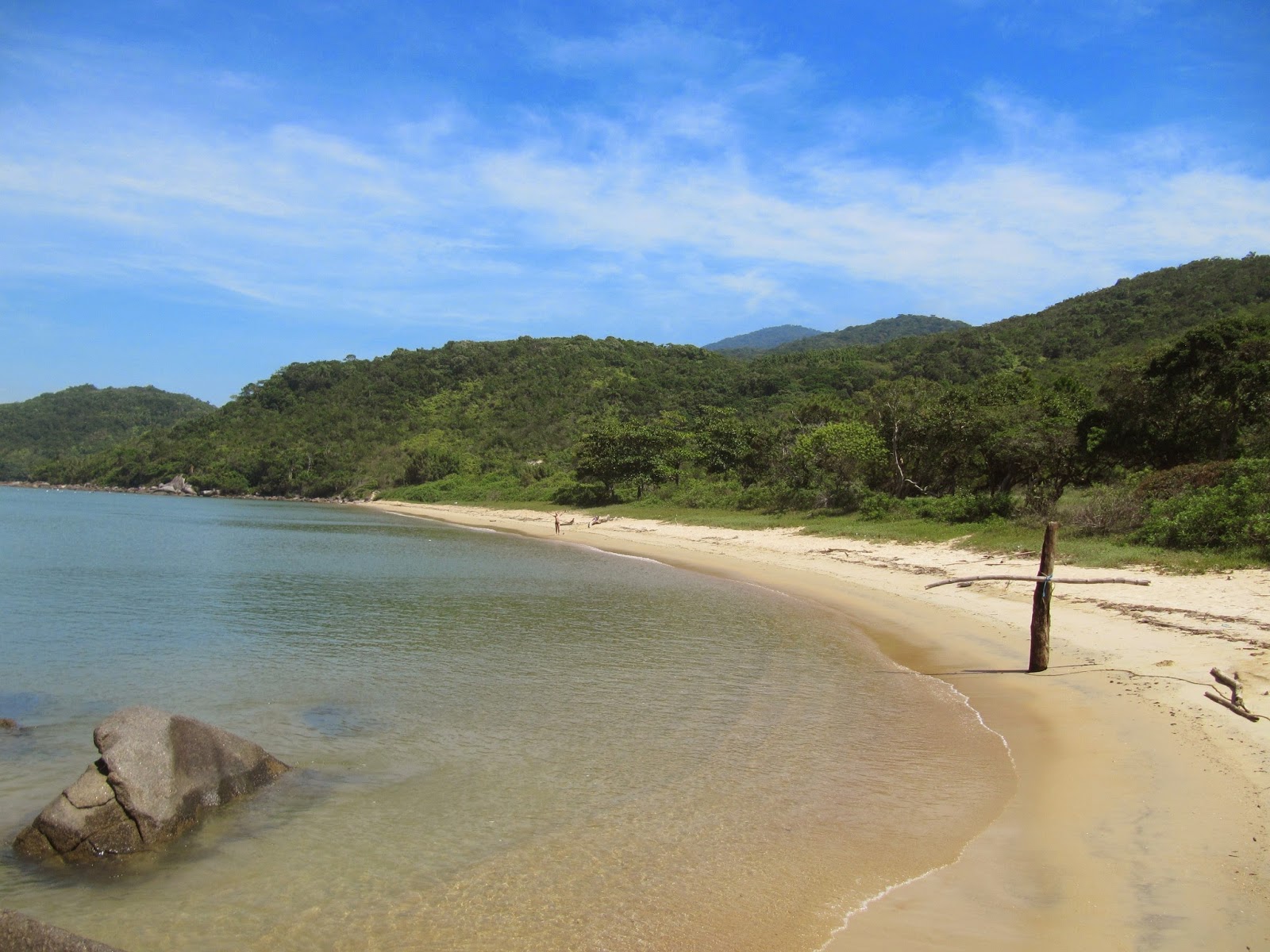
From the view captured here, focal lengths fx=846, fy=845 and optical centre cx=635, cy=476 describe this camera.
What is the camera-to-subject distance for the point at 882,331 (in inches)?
7195

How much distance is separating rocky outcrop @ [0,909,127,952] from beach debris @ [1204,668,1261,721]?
9541 millimetres

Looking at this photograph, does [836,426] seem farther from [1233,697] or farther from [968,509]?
[1233,697]

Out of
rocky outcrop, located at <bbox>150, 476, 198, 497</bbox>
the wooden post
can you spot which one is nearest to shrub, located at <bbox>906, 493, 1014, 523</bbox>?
the wooden post

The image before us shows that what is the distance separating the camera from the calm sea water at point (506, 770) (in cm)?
561

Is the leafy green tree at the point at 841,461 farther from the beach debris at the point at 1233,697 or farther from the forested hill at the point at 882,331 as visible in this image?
the forested hill at the point at 882,331

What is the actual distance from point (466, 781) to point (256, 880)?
7.38ft

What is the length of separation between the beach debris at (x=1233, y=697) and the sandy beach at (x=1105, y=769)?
0.42ft

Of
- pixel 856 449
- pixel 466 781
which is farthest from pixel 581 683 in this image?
pixel 856 449

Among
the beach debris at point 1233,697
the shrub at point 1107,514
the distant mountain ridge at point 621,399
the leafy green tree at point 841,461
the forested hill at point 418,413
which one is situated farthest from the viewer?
the forested hill at point 418,413

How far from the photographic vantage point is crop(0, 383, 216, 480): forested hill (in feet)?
465

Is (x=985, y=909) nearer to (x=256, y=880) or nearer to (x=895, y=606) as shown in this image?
(x=256, y=880)

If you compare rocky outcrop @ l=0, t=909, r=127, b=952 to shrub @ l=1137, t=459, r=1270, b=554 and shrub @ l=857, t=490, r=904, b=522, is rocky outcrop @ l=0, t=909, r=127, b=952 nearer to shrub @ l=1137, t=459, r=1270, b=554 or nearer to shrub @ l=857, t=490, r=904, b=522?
shrub @ l=1137, t=459, r=1270, b=554

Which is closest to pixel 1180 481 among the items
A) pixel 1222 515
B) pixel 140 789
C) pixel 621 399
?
pixel 1222 515

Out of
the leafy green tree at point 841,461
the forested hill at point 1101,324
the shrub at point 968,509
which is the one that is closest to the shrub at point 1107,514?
the shrub at point 968,509
